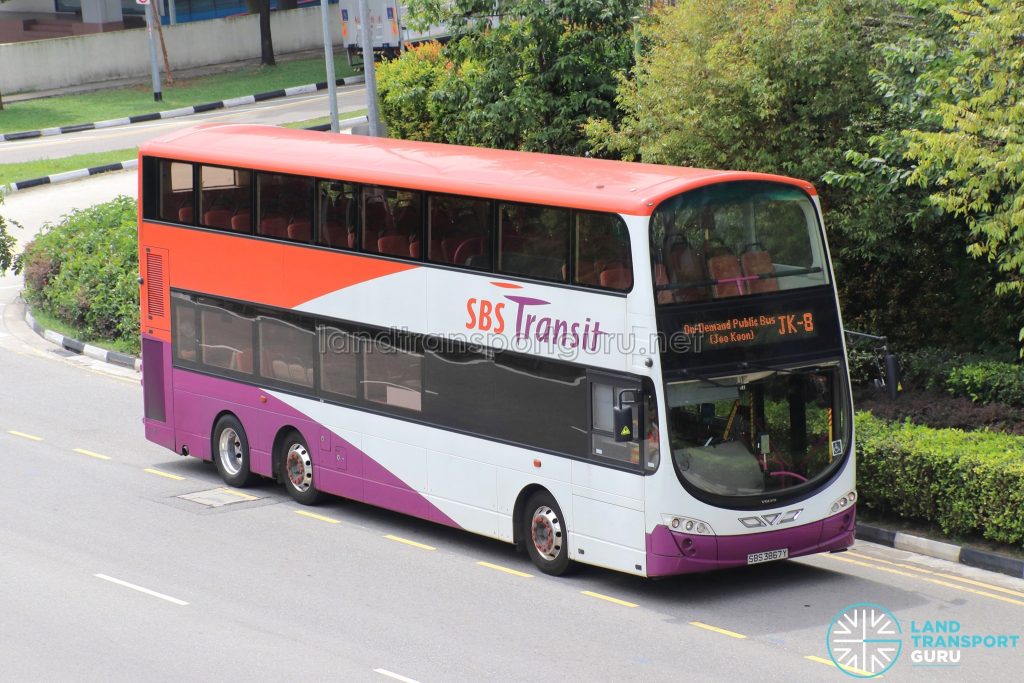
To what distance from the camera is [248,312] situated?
16.4 m

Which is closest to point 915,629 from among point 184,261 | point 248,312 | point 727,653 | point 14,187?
point 727,653

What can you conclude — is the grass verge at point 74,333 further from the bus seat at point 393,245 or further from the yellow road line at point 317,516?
the bus seat at point 393,245

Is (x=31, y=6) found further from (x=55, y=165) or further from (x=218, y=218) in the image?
(x=218, y=218)

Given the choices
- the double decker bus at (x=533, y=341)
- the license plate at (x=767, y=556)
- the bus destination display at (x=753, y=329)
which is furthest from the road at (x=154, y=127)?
the license plate at (x=767, y=556)

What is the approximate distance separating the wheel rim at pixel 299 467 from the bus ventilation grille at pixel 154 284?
269cm

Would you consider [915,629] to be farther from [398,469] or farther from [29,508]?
[29,508]

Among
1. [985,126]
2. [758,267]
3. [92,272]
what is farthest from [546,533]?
[92,272]

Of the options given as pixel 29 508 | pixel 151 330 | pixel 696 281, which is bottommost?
pixel 29 508

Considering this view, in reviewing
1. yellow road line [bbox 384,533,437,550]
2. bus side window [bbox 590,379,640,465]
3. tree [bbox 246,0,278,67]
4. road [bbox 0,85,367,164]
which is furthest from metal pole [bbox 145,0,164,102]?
bus side window [bbox 590,379,640,465]

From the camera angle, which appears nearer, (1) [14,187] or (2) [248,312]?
(2) [248,312]

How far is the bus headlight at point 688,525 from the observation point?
1234cm

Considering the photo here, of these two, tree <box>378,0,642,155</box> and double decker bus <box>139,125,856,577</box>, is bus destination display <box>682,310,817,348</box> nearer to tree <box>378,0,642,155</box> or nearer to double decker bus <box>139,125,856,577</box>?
double decker bus <box>139,125,856,577</box>

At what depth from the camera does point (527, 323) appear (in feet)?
43.6

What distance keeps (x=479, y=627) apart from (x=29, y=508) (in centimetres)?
638
